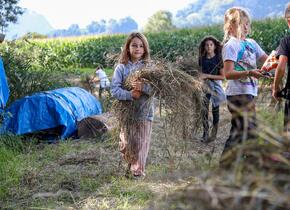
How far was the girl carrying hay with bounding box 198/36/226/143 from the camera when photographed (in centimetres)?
675

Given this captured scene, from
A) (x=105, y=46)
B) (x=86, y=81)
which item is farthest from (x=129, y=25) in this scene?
(x=86, y=81)

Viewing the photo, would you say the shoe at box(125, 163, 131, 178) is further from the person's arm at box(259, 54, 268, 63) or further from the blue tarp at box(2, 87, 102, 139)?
the blue tarp at box(2, 87, 102, 139)

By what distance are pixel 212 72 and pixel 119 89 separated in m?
2.50

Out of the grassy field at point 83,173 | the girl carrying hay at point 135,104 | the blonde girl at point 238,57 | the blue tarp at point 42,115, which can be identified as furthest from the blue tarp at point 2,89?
the blonde girl at point 238,57

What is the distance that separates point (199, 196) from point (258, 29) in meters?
20.3

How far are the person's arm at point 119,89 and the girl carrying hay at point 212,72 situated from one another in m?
2.12

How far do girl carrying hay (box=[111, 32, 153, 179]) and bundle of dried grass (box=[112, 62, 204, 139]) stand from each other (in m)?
0.05

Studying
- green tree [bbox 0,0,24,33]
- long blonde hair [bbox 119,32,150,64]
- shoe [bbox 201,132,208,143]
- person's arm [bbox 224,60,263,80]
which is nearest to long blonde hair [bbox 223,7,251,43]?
person's arm [bbox 224,60,263,80]

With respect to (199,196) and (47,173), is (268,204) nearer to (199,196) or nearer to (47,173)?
(199,196)

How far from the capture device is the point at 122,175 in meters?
5.10

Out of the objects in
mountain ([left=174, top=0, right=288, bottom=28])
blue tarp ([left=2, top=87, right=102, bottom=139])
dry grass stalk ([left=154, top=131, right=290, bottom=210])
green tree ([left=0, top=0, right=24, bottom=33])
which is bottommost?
blue tarp ([left=2, top=87, right=102, bottom=139])

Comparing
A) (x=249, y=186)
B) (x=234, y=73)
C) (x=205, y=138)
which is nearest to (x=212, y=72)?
(x=205, y=138)

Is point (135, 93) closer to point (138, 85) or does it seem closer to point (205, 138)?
point (138, 85)

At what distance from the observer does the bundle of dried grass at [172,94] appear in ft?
15.2
